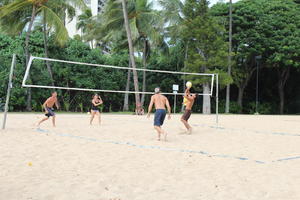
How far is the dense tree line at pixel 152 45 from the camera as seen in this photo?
21688 mm

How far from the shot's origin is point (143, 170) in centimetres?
495

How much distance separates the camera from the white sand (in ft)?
12.4

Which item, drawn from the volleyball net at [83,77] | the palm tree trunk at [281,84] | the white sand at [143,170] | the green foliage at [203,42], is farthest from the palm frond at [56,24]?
the palm tree trunk at [281,84]

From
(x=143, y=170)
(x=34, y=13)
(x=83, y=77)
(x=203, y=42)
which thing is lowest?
(x=143, y=170)

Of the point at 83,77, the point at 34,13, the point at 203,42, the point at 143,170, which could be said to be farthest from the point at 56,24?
the point at 143,170

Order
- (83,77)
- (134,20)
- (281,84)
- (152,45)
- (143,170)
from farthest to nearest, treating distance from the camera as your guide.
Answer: (281,84) < (152,45) < (83,77) < (134,20) < (143,170)

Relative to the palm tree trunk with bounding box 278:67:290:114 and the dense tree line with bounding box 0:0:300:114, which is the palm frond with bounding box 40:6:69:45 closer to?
the dense tree line with bounding box 0:0:300:114

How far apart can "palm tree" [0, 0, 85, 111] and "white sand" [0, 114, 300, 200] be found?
12.9 metres

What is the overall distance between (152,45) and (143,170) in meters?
22.3

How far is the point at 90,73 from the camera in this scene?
2553 cm

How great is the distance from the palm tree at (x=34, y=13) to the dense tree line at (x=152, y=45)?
6cm

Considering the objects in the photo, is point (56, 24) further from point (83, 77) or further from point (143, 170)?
point (143, 170)

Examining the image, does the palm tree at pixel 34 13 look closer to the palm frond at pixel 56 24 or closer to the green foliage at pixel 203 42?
the palm frond at pixel 56 24

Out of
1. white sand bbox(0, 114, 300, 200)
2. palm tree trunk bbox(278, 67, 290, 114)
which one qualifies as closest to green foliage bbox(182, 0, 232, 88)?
palm tree trunk bbox(278, 67, 290, 114)
